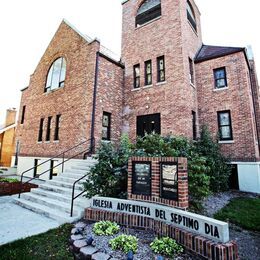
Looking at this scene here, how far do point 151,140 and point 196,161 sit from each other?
1.75m

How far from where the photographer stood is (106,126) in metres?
11.8

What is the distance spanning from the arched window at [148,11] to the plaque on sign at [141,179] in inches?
475

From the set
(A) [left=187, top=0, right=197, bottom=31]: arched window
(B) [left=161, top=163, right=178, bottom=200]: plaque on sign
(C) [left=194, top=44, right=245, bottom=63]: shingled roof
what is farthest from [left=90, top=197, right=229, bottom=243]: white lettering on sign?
(A) [left=187, top=0, right=197, bottom=31]: arched window

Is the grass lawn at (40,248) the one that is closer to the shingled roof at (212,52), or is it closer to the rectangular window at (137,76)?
the rectangular window at (137,76)

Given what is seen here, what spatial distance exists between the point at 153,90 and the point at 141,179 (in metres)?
7.68

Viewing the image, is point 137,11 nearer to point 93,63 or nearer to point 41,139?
point 93,63

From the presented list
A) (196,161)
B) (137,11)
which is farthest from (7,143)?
(196,161)

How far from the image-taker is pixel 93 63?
11391 mm

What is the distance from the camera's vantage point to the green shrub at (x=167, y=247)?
362 cm

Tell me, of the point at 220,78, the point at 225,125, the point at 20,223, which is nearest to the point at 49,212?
the point at 20,223

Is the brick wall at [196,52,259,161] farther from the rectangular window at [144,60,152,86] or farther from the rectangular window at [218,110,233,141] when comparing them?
the rectangular window at [144,60,152,86]

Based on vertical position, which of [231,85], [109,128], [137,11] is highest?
[137,11]

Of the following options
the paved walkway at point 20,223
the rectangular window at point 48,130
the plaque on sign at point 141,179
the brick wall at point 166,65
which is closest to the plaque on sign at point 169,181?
the plaque on sign at point 141,179

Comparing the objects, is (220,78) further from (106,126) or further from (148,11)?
(106,126)
